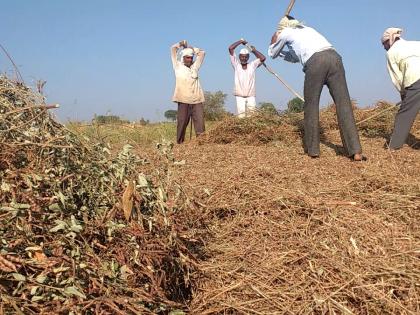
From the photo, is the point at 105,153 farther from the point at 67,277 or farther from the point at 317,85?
the point at 317,85

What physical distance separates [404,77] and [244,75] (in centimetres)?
308

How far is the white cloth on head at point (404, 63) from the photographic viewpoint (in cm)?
482

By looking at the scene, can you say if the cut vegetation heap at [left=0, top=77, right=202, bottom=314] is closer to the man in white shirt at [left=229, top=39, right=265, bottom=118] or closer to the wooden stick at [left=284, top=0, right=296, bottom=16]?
the wooden stick at [left=284, top=0, right=296, bottom=16]

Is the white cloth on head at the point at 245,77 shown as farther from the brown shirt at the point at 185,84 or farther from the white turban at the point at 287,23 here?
the white turban at the point at 287,23

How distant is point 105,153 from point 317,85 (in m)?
2.72

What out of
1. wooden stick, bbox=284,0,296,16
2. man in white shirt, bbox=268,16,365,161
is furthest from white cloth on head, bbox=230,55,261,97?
man in white shirt, bbox=268,16,365,161

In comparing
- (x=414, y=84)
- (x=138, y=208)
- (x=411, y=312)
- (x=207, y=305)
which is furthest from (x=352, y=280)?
(x=414, y=84)

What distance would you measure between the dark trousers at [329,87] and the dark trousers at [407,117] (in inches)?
34.1

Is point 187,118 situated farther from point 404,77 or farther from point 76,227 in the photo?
point 76,227

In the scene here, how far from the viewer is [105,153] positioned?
224 centimetres

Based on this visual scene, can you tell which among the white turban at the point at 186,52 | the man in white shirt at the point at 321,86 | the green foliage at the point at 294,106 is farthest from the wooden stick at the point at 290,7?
the white turban at the point at 186,52

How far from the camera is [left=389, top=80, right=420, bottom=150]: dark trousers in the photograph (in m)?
4.82

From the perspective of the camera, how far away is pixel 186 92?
6988 mm

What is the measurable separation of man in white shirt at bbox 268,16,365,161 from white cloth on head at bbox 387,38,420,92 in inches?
40.1
